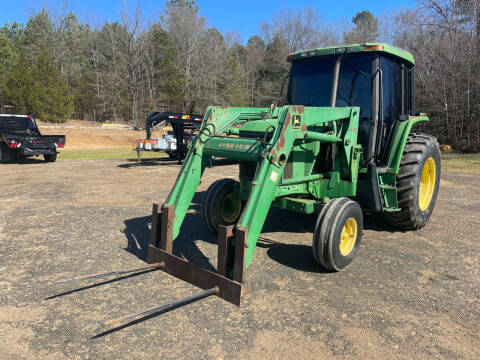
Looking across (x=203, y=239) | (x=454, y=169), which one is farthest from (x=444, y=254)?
(x=454, y=169)

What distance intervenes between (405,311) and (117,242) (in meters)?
3.45

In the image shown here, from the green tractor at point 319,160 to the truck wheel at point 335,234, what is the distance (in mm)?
10

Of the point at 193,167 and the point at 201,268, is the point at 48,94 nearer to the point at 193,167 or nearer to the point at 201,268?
the point at 193,167

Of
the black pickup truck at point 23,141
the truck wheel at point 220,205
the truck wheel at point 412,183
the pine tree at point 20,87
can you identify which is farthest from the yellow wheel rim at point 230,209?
the pine tree at point 20,87

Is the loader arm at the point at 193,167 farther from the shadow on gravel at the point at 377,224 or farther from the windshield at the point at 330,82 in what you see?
the shadow on gravel at the point at 377,224

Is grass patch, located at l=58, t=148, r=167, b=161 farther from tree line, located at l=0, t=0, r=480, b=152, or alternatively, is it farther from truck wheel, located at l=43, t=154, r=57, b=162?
tree line, located at l=0, t=0, r=480, b=152

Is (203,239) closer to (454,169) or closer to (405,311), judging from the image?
(405,311)

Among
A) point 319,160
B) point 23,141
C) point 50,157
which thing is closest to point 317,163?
point 319,160

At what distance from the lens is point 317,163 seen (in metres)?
5.07

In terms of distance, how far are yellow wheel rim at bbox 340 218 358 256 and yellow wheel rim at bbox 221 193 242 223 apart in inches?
62.2

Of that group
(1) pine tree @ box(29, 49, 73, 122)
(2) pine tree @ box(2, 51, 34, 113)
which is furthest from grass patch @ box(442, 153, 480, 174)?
(2) pine tree @ box(2, 51, 34, 113)

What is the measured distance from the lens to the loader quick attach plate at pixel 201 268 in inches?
135

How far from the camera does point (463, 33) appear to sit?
22047 mm

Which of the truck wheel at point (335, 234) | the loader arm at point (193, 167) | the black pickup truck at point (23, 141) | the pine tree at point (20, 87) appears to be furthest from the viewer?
the pine tree at point (20, 87)
